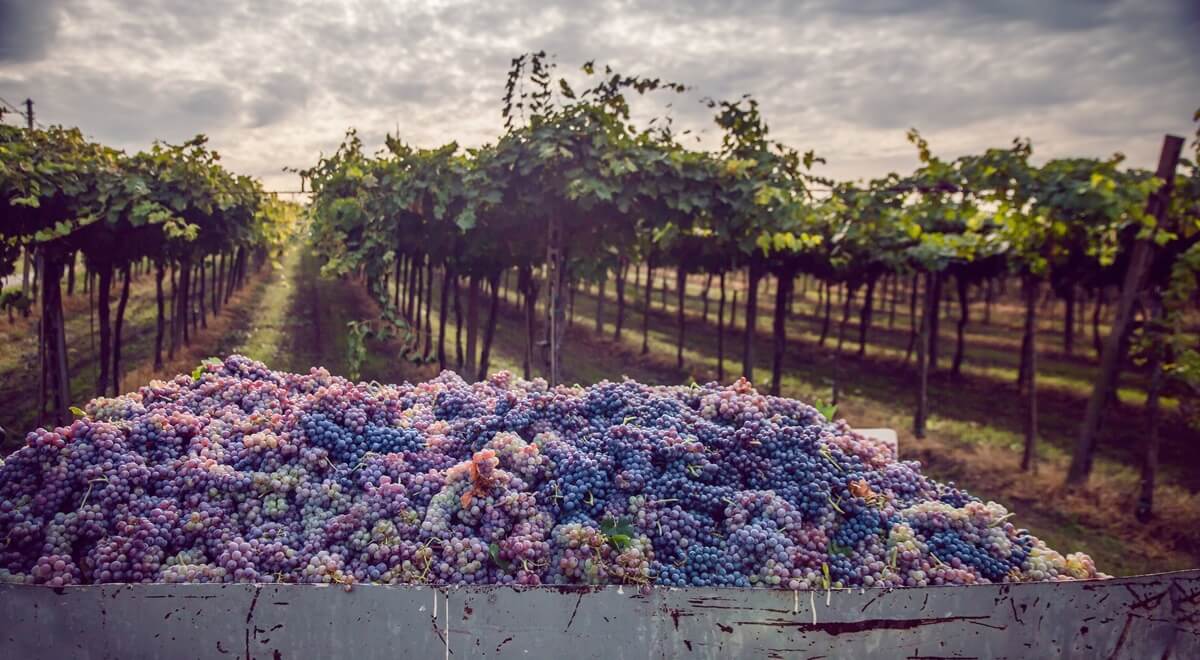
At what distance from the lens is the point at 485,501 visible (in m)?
2.38

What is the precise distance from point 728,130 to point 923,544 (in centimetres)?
556

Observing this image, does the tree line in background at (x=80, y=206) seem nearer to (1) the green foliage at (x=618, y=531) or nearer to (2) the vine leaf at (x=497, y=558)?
(2) the vine leaf at (x=497, y=558)

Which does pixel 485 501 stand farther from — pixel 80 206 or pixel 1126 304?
pixel 1126 304

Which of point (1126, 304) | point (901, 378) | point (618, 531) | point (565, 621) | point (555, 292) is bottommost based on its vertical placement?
point (901, 378)

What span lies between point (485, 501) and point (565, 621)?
500 mm

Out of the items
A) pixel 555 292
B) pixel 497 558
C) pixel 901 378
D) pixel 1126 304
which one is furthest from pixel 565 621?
pixel 901 378

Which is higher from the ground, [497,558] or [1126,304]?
[1126,304]

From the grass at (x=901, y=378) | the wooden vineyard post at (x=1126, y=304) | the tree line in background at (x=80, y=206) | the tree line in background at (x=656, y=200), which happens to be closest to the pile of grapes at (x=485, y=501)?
the grass at (x=901, y=378)

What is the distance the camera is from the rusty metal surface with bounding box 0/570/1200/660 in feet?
6.65

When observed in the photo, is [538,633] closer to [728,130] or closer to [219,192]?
[728,130]

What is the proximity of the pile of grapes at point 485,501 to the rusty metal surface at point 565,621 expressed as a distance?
0.44 feet

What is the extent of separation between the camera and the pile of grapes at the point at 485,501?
88.2 inches

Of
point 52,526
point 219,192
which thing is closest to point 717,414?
point 52,526

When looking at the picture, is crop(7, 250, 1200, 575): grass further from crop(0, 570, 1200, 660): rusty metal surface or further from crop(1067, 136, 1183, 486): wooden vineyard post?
crop(0, 570, 1200, 660): rusty metal surface
